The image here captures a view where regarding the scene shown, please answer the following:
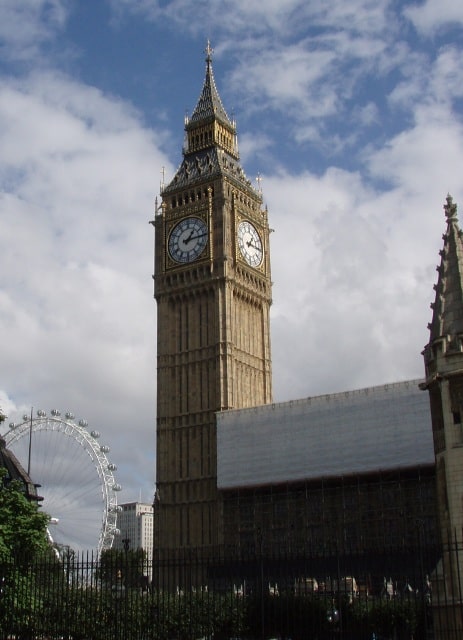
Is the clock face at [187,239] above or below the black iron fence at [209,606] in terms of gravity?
above

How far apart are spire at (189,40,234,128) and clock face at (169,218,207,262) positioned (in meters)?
14.4

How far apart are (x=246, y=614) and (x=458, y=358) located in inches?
608

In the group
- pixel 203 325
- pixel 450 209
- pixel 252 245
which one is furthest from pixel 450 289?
pixel 252 245

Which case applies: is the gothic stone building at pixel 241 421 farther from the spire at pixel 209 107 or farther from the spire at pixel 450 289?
the spire at pixel 450 289

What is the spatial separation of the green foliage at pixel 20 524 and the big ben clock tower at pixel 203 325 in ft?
145

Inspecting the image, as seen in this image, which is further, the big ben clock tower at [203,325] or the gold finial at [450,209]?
the big ben clock tower at [203,325]

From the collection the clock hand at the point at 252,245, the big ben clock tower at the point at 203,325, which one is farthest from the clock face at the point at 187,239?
the clock hand at the point at 252,245

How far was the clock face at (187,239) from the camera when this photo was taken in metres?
91.2

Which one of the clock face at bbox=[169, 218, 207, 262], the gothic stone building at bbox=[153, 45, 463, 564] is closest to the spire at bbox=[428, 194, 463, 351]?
the gothic stone building at bbox=[153, 45, 463, 564]

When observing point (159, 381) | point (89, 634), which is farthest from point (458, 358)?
point (159, 381)

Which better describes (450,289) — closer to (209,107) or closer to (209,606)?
(209,606)

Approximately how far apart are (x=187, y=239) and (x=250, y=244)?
651 cm

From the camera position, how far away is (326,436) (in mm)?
79375

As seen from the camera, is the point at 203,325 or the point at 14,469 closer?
the point at 14,469
